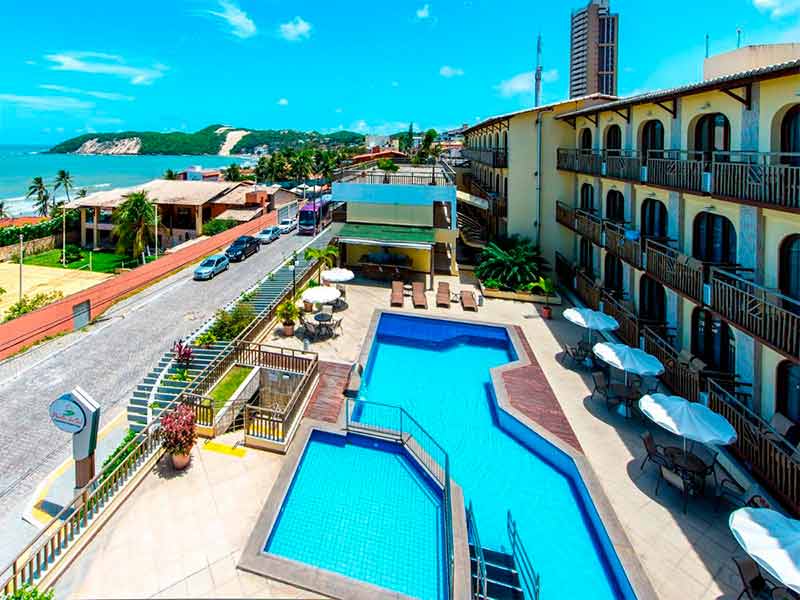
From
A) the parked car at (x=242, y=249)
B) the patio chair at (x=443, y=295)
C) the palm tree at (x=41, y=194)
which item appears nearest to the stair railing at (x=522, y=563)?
the patio chair at (x=443, y=295)

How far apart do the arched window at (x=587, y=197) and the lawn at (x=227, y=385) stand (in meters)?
19.2

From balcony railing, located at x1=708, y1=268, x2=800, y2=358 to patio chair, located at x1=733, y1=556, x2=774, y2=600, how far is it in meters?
4.30

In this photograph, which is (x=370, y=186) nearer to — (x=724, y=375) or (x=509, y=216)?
(x=509, y=216)

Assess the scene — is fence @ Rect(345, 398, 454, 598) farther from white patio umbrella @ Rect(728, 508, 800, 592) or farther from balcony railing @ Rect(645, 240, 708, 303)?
balcony railing @ Rect(645, 240, 708, 303)

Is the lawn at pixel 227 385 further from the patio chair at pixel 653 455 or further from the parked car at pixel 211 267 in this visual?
the parked car at pixel 211 267

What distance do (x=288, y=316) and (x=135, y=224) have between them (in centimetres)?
3364

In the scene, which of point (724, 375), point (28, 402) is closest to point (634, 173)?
point (724, 375)

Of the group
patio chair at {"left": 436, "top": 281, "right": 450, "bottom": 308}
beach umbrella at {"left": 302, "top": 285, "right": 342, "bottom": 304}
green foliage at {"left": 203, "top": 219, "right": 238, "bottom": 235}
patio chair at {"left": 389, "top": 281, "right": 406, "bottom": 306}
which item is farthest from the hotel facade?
green foliage at {"left": 203, "top": 219, "right": 238, "bottom": 235}

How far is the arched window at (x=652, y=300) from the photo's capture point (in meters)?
18.5

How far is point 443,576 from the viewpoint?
9.70 m

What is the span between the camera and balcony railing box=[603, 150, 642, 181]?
730 inches

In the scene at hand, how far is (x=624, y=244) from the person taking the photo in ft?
62.8

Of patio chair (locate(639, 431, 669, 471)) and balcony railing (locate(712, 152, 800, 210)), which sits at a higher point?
balcony railing (locate(712, 152, 800, 210))

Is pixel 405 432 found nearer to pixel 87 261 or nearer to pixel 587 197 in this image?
pixel 587 197
